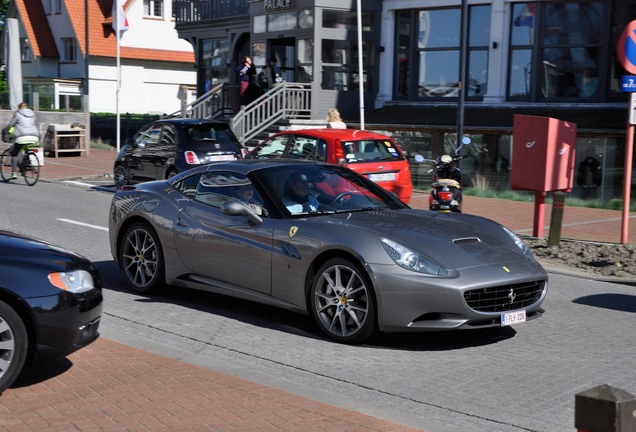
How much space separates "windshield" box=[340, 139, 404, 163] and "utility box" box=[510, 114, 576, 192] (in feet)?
8.09

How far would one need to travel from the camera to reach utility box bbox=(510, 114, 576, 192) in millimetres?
13266

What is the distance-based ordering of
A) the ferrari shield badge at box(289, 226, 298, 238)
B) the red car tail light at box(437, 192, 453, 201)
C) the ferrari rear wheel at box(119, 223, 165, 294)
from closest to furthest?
the ferrari shield badge at box(289, 226, 298, 238) < the ferrari rear wheel at box(119, 223, 165, 294) < the red car tail light at box(437, 192, 453, 201)

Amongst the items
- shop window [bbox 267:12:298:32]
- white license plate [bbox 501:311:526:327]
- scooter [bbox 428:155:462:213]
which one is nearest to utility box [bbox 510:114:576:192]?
scooter [bbox 428:155:462:213]

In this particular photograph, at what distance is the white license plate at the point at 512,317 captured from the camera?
7168 millimetres

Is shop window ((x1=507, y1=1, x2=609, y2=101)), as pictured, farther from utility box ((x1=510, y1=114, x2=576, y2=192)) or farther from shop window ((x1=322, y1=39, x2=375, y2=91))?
utility box ((x1=510, y1=114, x2=576, y2=192))

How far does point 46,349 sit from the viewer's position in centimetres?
597

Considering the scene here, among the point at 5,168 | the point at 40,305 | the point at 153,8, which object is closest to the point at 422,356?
the point at 40,305


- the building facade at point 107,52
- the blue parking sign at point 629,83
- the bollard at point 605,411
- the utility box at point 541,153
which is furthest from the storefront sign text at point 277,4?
the bollard at point 605,411

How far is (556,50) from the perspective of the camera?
24016 millimetres

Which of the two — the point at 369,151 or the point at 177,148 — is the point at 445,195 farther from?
the point at 177,148

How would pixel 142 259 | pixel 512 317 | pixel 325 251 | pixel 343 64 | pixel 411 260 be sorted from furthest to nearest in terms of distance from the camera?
pixel 343 64
pixel 142 259
pixel 325 251
pixel 512 317
pixel 411 260

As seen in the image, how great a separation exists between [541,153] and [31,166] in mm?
12342

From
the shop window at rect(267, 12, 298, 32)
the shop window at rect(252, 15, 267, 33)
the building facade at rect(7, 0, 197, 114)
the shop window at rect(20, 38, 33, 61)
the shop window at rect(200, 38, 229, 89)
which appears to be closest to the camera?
the shop window at rect(267, 12, 298, 32)

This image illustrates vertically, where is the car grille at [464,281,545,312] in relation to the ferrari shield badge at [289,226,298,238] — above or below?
below
